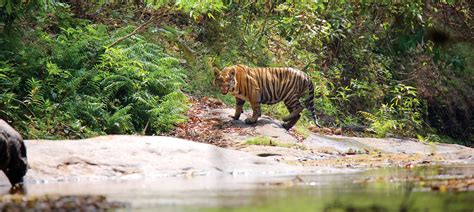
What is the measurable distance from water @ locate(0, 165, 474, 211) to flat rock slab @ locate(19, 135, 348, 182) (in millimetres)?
505

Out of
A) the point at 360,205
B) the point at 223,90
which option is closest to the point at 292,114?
the point at 223,90

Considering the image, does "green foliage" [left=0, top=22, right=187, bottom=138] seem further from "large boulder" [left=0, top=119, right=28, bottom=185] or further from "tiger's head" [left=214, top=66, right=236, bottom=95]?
"large boulder" [left=0, top=119, right=28, bottom=185]

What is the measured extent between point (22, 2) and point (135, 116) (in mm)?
2709

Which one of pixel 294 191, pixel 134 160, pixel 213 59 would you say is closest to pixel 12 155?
pixel 134 160

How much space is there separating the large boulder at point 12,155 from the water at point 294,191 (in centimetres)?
19

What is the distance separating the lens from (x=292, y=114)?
17.1 meters

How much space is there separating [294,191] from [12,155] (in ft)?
9.80

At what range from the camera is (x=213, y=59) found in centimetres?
2025

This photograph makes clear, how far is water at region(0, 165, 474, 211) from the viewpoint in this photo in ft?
22.0

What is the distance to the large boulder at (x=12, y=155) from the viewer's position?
8906 mm

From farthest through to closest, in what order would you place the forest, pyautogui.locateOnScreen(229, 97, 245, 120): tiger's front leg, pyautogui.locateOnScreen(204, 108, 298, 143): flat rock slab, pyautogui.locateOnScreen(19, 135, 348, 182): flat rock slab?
pyautogui.locateOnScreen(229, 97, 245, 120): tiger's front leg
pyautogui.locateOnScreen(204, 108, 298, 143): flat rock slab
the forest
pyautogui.locateOnScreen(19, 135, 348, 182): flat rock slab

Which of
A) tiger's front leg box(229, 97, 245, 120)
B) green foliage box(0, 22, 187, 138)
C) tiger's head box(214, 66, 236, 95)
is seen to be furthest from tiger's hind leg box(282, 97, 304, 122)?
green foliage box(0, 22, 187, 138)

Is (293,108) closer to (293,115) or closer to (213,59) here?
(293,115)

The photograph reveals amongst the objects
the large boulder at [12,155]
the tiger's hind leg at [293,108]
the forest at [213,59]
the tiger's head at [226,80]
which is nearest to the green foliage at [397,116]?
the forest at [213,59]
